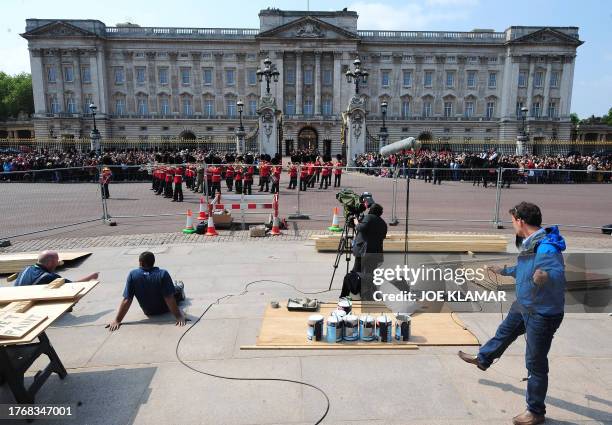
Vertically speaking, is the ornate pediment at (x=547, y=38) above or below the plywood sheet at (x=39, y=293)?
above

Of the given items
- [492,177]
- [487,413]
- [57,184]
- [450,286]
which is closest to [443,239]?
[450,286]

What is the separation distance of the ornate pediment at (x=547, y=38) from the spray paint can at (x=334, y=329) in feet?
237

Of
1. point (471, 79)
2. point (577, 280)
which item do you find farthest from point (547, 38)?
point (577, 280)

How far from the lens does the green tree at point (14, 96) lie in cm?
8812

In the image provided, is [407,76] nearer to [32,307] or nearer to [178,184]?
[178,184]

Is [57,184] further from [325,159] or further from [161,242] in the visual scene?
[161,242]

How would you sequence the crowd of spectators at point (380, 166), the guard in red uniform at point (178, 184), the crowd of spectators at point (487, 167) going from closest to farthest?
1. the guard in red uniform at point (178, 184)
2. the crowd of spectators at point (380, 166)
3. the crowd of spectators at point (487, 167)

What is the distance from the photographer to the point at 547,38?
209 ft

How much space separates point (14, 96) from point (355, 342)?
10746 centimetres

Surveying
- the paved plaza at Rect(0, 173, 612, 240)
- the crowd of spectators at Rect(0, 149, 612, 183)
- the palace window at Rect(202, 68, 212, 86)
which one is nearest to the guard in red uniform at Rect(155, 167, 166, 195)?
the paved plaza at Rect(0, 173, 612, 240)

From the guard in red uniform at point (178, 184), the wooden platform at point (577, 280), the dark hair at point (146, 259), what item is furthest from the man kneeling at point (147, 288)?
the guard in red uniform at point (178, 184)

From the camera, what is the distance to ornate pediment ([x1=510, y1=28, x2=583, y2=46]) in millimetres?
63375

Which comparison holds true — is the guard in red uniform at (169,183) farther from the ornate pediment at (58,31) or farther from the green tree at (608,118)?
the green tree at (608,118)

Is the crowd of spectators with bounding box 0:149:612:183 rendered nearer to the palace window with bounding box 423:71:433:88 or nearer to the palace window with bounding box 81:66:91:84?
the palace window with bounding box 423:71:433:88
